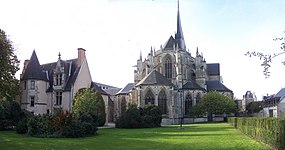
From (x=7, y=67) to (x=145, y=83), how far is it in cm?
3376

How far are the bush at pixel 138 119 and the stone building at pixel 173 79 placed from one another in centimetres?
1423

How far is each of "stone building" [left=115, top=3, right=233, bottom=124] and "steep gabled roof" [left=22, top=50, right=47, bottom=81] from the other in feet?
58.9

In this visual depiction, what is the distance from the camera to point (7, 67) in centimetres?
2419

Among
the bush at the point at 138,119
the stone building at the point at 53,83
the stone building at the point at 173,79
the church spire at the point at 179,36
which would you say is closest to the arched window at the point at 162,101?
the stone building at the point at 173,79

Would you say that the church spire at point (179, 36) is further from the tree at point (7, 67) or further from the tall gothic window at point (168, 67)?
the tree at point (7, 67)

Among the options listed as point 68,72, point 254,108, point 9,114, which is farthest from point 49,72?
point 254,108

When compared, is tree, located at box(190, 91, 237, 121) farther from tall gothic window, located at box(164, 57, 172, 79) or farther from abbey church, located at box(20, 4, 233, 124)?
tall gothic window, located at box(164, 57, 172, 79)

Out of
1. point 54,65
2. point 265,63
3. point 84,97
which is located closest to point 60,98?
point 54,65

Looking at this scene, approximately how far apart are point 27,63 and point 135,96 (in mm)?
20247

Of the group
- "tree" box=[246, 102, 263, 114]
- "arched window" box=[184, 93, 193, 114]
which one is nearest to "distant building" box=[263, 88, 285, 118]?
"tree" box=[246, 102, 263, 114]

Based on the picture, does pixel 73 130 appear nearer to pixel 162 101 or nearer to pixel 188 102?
pixel 162 101

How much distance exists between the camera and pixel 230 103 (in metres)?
59.6

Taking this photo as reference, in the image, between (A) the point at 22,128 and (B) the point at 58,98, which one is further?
(B) the point at 58,98

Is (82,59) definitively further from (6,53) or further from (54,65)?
(6,53)
